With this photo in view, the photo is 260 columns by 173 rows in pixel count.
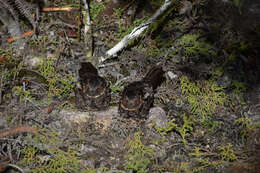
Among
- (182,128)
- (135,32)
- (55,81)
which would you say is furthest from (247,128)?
(55,81)

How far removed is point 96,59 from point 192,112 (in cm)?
184

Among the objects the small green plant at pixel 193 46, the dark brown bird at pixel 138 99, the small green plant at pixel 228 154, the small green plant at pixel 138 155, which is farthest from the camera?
the small green plant at pixel 193 46

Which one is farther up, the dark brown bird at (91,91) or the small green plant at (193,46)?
the small green plant at (193,46)

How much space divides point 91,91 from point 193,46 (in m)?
1.94

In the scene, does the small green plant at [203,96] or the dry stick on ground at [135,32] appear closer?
the small green plant at [203,96]

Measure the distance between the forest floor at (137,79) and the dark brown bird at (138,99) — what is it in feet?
0.43

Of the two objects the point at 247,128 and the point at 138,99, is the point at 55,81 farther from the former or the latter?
the point at 247,128

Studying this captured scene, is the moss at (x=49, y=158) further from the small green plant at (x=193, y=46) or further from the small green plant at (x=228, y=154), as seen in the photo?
the small green plant at (x=193, y=46)

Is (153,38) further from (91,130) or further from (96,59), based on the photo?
(91,130)

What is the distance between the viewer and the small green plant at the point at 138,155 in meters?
2.83

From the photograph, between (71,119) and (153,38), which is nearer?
(71,119)

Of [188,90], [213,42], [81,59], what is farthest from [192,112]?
[81,59]

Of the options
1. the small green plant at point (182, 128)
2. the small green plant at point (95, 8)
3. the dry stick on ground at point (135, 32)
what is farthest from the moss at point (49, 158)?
the small green plant at point (95, 8)

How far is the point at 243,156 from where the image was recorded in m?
3.01
